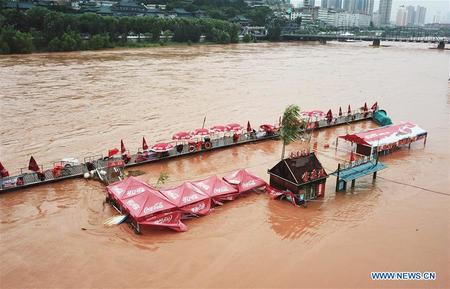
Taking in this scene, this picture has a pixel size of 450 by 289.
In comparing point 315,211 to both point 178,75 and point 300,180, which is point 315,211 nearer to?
point 300,180

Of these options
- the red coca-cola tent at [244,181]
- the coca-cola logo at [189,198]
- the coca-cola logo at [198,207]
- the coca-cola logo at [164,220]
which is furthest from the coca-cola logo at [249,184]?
the coca-cola logo at [164,220]

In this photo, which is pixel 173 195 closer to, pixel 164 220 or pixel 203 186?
pixel 164 220

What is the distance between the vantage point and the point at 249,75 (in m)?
64.2

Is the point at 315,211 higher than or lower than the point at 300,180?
lower

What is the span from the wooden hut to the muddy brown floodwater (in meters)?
0.75

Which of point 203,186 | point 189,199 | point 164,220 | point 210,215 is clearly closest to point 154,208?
point 164,220

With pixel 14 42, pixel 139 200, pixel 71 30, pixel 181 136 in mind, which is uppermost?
pixel 71 30

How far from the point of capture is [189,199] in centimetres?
1814

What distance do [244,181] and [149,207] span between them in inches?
226

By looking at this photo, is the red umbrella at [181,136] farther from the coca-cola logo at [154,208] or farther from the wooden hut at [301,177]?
the coca-cola logo at [154,208]

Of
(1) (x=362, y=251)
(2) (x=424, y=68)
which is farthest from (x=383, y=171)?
(2) (x=424, y=68)

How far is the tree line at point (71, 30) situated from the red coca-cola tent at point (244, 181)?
6542cm

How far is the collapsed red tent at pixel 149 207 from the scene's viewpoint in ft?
54.5

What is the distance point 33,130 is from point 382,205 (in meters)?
24.9
